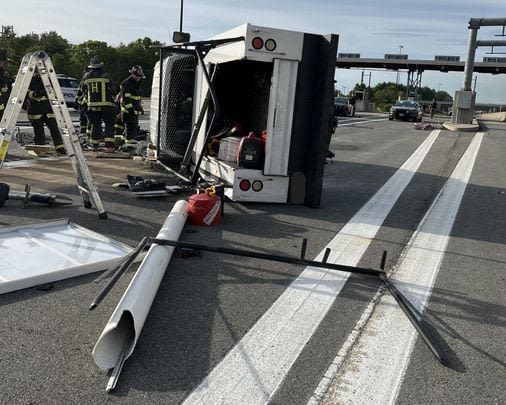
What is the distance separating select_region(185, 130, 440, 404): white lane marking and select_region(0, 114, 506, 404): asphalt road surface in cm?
1

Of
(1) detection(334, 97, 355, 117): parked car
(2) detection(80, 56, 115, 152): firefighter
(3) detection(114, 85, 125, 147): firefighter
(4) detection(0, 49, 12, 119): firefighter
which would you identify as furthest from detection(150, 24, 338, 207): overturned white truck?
(1) detection(334, 97, 355, 117): parked car

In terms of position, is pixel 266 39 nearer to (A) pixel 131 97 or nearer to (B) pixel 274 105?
(B) pixel 274 105

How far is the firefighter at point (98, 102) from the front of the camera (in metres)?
10.6

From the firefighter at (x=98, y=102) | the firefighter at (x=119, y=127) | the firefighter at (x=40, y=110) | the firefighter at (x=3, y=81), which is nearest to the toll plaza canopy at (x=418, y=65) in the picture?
the firefighter at (x=119, y=127)

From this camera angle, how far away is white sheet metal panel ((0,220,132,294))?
3.77 m

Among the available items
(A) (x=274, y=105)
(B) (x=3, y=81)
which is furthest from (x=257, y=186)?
(B) (x=3, y=81)

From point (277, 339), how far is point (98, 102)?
870cm

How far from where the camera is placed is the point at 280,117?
6480 mm

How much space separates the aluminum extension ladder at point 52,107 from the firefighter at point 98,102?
16.9 ft

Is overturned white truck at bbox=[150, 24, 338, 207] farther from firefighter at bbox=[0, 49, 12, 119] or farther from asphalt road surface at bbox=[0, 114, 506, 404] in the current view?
firefighter at bbox=[0, 49, 12, 119]

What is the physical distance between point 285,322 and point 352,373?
0.69 metres

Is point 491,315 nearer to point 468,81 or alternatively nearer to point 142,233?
point 142,233

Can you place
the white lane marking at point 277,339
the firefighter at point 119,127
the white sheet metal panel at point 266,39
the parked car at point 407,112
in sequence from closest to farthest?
the white lane marking at point 277,339 → the white sheet metal panel at point 266,39 → the firefighter at point 119,127 → the parked car at point 407,112

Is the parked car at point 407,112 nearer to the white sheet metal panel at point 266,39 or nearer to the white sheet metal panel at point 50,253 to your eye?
the white sheet metal panel at point 266,39
